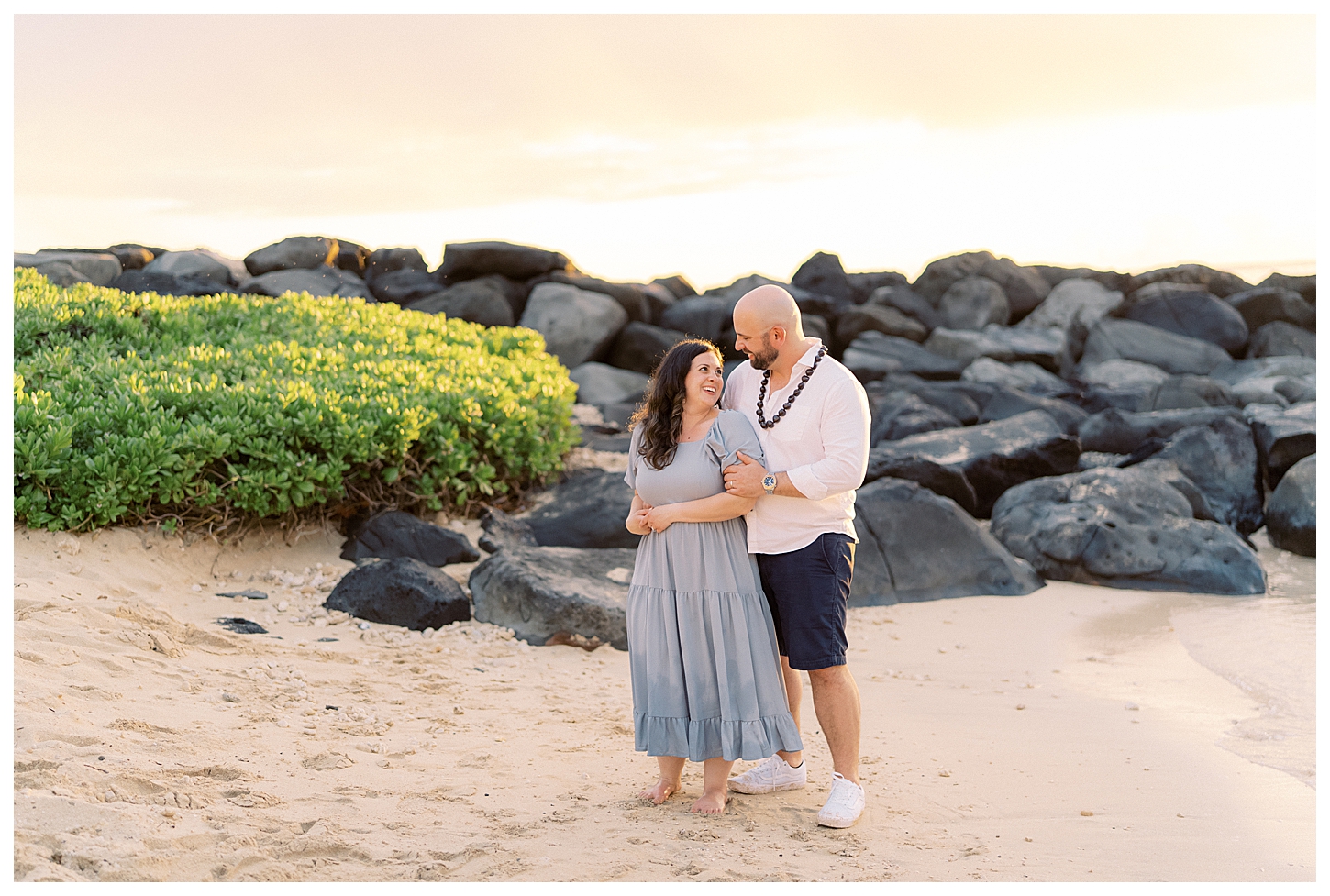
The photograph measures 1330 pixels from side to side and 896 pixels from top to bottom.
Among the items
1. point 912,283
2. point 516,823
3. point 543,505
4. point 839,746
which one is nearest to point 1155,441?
point 543,505

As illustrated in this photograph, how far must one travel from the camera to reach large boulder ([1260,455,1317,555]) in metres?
9.56

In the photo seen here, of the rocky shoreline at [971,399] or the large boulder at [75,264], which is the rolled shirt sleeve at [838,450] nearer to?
the rocky shoreline at [971,399]

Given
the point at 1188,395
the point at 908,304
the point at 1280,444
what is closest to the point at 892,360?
the point at 908,304

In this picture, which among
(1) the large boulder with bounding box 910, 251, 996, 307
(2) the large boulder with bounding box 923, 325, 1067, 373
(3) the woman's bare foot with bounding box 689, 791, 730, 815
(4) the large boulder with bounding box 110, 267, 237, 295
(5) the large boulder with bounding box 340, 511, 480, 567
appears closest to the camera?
(3) the woman's bare foot with bounding box 689, 791, 730, 815

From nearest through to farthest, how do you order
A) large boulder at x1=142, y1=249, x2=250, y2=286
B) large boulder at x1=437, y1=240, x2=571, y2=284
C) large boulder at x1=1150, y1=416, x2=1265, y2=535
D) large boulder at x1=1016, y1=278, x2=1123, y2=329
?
large boulder at x1=1150, y1=416, x2=1265, y2=535 → large boulder at x1=142, y1=249, x2=250, y2=286 → large boulder at x1=437, y1=240, x2=571, y2=284 → large boulder at x1=1016, y1=278, x2=1123, y2=329

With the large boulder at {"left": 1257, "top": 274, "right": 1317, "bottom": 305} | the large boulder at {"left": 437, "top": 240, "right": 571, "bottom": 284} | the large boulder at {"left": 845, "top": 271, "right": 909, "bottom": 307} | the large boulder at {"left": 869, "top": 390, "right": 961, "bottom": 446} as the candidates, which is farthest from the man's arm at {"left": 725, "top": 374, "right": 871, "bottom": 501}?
the large boulder at {"left": 1257, "top": 274, "right": 1317, "bottom": 305}

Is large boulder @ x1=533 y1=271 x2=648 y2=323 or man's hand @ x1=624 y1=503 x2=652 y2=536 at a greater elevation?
large boulder @ x1=533 y1=271 x2=648 y2=323

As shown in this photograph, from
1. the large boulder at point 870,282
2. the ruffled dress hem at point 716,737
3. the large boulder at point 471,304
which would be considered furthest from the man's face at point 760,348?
the large boulder at point 870,282

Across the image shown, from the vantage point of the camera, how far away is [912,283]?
24234mm

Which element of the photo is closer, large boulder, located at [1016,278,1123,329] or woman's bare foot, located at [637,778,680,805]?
woman's bare foot, located at [637,778,680,805]

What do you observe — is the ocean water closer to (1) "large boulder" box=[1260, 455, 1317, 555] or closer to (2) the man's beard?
(1) "large boulder" box=[1260, 455, 1317, 555]

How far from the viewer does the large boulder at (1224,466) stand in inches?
419

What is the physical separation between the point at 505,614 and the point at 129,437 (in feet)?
8.52

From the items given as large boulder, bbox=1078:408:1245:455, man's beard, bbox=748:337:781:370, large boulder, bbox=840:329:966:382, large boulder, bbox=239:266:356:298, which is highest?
large boulder, bbox=239:266:356:298
